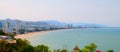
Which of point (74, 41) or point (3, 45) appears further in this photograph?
point (74, 41)

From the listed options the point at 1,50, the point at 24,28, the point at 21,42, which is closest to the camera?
the point at 1,50

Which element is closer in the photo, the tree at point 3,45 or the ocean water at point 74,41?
the tree at point 3,45

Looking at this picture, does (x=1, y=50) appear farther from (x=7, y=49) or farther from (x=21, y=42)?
(x=21, y=42)

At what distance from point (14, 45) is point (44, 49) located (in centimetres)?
182

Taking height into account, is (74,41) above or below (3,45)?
below

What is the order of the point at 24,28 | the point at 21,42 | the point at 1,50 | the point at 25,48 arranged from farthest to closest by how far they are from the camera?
the point at 24,28
the point at 21,42
the point at 1,50
the point at 25,48

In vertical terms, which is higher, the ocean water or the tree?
the tree

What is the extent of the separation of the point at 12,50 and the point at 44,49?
1.56 meters

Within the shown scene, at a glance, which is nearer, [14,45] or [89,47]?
[89,47]

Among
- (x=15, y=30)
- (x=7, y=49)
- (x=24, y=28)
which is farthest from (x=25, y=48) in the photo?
(x=24, y=28)

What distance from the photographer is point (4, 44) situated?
35.5ft

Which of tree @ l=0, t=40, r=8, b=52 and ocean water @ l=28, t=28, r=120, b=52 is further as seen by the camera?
ocean water @ l=28, t=28, r=120, b=52

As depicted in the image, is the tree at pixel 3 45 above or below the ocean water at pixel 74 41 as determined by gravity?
above

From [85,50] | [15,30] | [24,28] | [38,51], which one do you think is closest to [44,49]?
[38,51]
